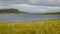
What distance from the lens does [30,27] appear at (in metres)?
0.52

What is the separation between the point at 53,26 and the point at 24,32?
128mm

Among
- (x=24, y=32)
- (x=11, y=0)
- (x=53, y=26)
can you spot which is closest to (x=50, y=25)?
(x=53, y=26)

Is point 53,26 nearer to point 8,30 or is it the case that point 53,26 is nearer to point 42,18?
point 42,18

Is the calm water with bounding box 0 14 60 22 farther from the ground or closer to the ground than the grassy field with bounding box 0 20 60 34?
farther from the ground

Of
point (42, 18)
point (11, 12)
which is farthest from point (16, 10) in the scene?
point (42, 18)

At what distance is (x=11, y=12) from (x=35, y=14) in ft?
0.38

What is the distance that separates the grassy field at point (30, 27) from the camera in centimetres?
51

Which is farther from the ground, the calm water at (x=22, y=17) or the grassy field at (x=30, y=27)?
the calm water at (x=22, y=17)

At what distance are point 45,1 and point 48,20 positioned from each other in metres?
0.11

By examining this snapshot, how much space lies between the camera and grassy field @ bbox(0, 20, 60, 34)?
20.2 inches

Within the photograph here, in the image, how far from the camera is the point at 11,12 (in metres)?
0.60

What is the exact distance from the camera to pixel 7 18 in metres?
0.56

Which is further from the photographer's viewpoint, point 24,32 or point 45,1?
point 45,1

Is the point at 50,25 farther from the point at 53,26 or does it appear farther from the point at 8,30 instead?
the point at 8,30
